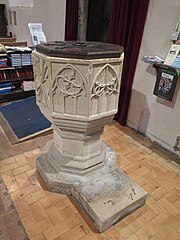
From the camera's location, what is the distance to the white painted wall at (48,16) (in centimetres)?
336

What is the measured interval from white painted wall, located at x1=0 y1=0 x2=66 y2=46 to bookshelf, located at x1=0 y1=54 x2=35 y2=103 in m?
0.93

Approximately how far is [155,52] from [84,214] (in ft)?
5.52

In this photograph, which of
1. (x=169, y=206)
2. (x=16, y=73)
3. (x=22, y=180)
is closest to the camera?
(x=169, y=206)

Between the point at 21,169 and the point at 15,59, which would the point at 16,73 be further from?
the point at 21,169

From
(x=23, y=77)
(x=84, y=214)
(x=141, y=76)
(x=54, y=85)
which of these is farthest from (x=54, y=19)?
(x=84, y=214)

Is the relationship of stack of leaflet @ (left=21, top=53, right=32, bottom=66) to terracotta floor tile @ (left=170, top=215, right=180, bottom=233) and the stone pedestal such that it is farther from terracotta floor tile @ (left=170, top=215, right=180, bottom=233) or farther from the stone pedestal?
terracotta floor tile @ (left=170, top=215, right=180, bottom=233)

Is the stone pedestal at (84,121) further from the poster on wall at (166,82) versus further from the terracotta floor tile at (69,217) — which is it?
the poster on wall at (166,82)

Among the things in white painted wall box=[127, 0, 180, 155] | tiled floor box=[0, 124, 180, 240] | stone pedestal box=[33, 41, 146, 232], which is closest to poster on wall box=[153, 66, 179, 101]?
white painted wall box=[127, 0, 180, 155]

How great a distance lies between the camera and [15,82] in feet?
10.6

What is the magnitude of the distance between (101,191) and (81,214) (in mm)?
213

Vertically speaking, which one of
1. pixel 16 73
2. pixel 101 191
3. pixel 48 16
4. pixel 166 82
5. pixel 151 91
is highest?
pixel 48 16

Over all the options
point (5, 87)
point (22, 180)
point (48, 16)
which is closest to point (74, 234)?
point (22, 180)

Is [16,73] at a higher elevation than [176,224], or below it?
higher

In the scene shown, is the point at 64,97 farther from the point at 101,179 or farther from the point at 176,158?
the point at 176,158
